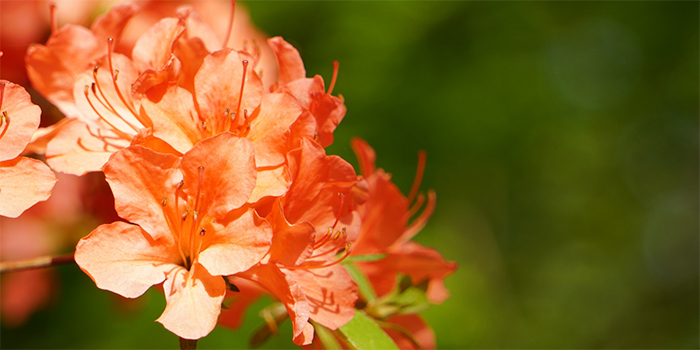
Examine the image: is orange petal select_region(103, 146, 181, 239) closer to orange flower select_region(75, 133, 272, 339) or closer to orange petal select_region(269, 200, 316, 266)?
orange flower select_region(75, 133, 272, 339)

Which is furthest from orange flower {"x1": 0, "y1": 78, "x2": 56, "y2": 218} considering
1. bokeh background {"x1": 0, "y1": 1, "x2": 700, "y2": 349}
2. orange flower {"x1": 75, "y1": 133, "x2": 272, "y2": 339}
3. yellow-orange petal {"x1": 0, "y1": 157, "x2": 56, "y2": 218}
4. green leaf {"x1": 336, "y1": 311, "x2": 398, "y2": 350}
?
bokeh background {"x1": 0, "y1": 1, "x2": 700, "y2": 349}

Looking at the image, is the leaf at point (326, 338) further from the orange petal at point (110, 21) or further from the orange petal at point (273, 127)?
the orange petal at point (110, 21)

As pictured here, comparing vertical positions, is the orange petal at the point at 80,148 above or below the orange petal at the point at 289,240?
below

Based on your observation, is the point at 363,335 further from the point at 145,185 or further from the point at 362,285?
Answer: the point at 145,185

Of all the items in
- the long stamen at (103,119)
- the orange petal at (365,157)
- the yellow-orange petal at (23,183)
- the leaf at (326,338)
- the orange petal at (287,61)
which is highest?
the orange petal at (287,61)

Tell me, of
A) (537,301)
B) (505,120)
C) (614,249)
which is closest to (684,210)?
(614,249)

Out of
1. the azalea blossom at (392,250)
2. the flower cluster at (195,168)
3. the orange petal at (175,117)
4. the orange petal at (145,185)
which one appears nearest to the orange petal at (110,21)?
the flower cluster at (195,168)
